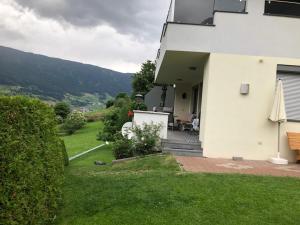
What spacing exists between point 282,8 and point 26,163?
10.5m

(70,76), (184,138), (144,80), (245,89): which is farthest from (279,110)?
(70,76)

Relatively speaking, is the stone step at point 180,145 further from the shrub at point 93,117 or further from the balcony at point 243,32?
the shrub at point 93,117

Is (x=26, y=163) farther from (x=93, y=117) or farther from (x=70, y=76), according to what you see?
(x=70, y=76)

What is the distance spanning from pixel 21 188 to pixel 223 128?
8551 millimetres

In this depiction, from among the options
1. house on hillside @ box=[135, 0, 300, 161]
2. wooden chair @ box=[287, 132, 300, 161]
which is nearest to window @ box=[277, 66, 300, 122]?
house on hillside @ box=[135, 0, 300, 161]

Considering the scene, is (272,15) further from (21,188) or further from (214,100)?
(21,188)

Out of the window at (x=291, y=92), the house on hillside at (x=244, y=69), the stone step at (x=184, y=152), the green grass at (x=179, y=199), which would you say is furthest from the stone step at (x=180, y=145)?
the green grass at (x=179, y=199)

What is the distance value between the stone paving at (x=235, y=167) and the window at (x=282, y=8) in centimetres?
498

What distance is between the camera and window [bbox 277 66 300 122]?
12047 mm

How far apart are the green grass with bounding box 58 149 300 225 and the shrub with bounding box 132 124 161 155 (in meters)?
3.46

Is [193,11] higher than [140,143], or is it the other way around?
[193,11]

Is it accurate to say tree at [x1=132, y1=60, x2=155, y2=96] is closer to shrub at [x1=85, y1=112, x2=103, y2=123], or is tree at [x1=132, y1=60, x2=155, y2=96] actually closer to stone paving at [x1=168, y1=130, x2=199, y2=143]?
shrub at [x1=85, y1=112, x2=103, y2=123]

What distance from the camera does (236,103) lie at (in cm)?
1186

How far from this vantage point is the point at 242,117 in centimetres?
1188
